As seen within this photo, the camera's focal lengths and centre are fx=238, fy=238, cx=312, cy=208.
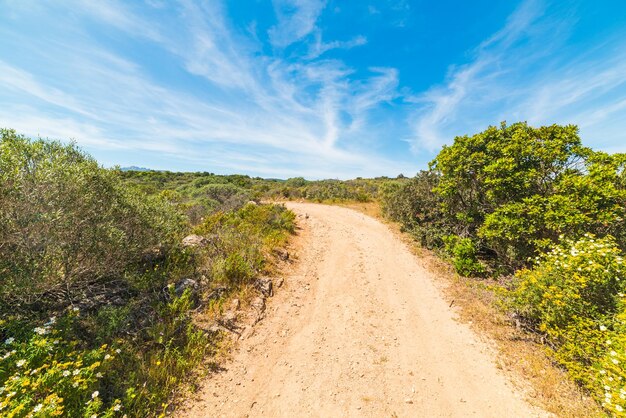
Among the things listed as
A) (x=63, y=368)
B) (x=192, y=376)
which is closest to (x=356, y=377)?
(x=192, y=376)

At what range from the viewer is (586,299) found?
193 inches

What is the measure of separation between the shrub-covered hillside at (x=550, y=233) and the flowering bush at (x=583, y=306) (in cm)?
2

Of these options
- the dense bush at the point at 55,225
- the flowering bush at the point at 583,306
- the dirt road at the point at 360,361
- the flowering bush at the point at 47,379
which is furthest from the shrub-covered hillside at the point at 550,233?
the dense bush at the point at 55,225

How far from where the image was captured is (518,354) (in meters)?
5.27

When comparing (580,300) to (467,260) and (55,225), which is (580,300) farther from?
(55,225)

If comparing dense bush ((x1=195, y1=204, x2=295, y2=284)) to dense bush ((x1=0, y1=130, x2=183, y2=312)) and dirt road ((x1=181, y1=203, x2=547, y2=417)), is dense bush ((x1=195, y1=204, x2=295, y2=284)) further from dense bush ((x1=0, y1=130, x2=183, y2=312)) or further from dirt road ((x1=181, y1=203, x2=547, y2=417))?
dense bush ((x1=0, y1=130, x2=183, y2=312))

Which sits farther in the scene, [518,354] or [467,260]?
[467,260]

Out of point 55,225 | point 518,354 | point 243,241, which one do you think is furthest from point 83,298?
point 518,354

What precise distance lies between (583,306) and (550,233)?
372 centimetres

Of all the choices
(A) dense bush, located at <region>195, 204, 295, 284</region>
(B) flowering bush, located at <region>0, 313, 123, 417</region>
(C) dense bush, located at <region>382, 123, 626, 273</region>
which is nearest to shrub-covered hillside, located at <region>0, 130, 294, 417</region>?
(B) flowering bush, located at <region>0, 313, 123, 417</region>

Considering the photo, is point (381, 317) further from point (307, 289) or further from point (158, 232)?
point (158, 232)

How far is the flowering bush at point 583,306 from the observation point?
4.06 metres

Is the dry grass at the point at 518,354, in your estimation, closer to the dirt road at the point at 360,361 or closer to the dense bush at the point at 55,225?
the dirt road at the point at 360,361

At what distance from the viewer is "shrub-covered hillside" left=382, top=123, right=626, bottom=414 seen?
14.5ft
